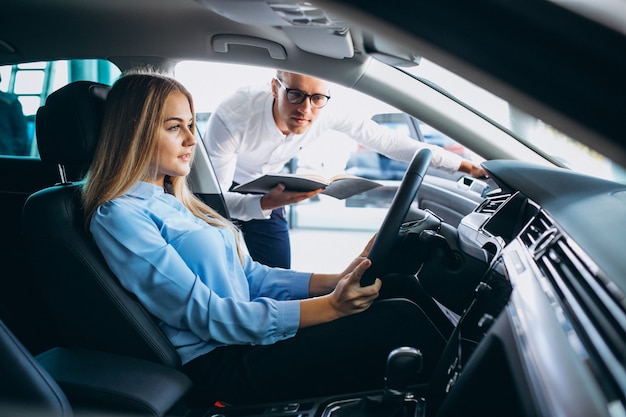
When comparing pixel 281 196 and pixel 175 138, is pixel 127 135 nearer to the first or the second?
pixel 175 138

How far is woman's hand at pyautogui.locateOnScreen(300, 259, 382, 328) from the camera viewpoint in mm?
1267

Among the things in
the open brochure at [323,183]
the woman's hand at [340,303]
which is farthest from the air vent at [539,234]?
the open brochure at [323,183]

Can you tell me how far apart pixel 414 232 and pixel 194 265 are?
61 cm

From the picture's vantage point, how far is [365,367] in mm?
1312

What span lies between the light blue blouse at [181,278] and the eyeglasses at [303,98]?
684 millimetres

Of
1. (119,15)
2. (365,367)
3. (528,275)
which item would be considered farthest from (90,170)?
(528,275)

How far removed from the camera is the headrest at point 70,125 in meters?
1.32

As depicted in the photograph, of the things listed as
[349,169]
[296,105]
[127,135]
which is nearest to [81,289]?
[127,135]

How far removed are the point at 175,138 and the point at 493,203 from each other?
0.88 m

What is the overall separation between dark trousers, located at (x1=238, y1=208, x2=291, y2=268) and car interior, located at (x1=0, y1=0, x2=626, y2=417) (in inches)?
8.7

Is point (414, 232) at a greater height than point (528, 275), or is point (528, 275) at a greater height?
point (528, 275)

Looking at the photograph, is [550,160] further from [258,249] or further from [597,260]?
[258,249]

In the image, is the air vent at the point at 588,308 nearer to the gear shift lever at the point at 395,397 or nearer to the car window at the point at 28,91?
the gear shift lever at the point at 395,397

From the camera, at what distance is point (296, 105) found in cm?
189
